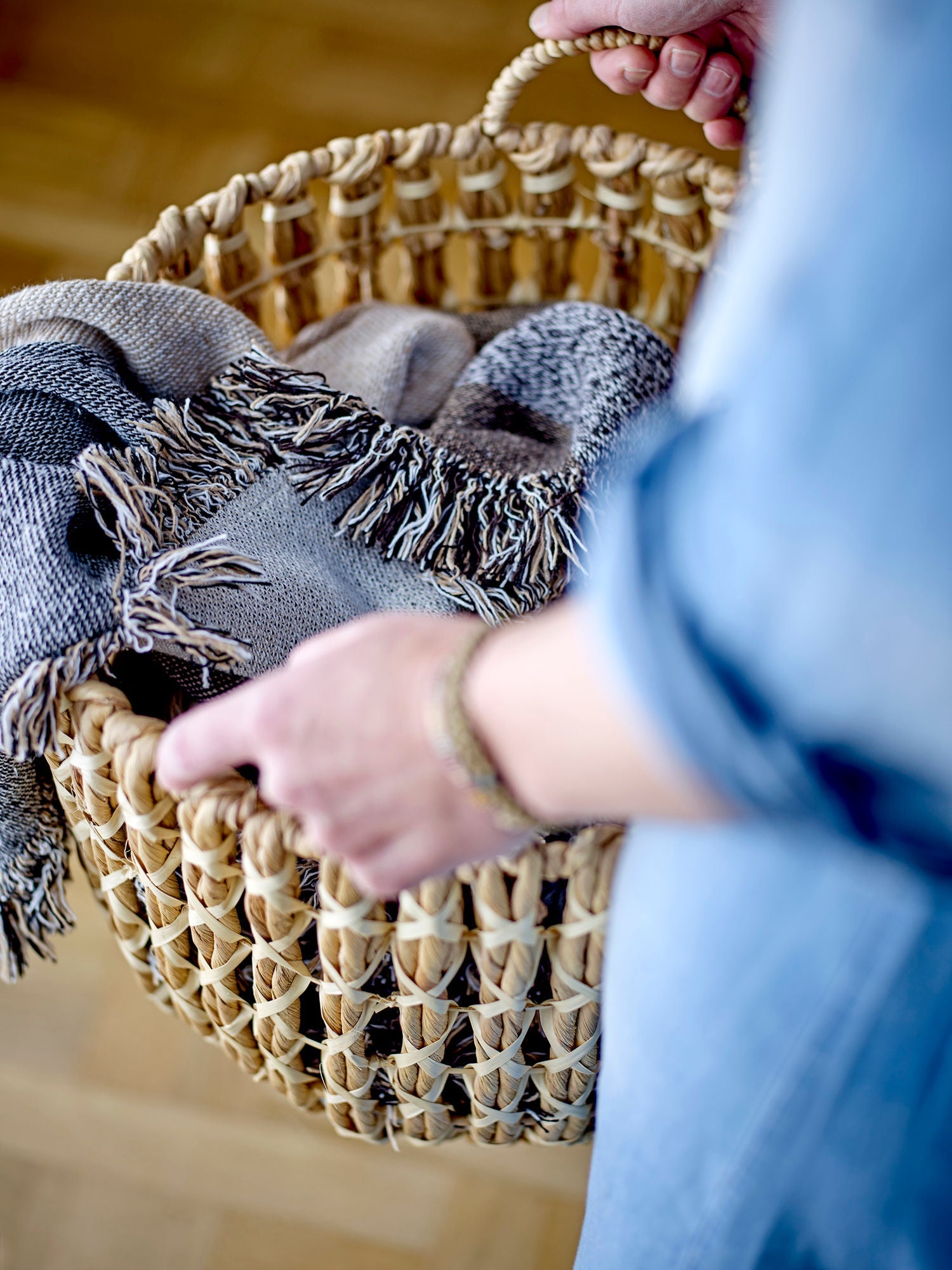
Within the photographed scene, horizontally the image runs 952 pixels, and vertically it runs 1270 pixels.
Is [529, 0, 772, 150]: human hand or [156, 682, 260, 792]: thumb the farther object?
[529, 0, 772, 150]: human hand

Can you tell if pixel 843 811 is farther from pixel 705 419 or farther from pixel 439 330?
pixel 439 330

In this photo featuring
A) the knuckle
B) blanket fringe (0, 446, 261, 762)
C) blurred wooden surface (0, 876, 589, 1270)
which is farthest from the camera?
blurred wooden surface (0, 876, 589, 1270)

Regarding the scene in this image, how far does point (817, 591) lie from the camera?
23 centimetres

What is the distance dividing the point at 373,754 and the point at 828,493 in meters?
0.15

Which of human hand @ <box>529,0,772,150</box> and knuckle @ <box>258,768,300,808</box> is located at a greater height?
human hand @ <box>529,0,772,150</box>

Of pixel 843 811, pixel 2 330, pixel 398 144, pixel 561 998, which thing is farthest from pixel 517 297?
pixel 843 811

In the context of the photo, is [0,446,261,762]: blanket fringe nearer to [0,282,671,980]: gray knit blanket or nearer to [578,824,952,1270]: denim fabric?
[0,282,671,980]: gray knit blanket

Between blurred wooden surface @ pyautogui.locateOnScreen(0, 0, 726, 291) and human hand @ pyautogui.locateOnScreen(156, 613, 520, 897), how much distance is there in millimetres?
961

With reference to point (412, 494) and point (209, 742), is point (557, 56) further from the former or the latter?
point (209, 742)

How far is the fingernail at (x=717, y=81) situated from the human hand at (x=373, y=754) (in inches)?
18.8

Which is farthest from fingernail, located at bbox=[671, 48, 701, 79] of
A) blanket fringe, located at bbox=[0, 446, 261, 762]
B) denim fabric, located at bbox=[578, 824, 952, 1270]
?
denim fabric, located at bbox=[578, 824, 952, 1270]

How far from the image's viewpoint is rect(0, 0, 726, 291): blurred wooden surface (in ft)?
3.92

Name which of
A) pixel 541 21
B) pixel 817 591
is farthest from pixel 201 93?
pixel 817 591

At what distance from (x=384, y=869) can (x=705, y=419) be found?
165 mm
